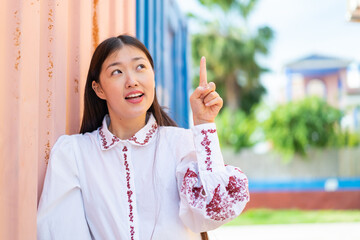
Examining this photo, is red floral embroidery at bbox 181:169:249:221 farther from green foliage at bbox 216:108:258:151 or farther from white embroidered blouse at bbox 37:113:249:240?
green foliage at bbox 216:108:258:151

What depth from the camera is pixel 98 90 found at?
1.89 m

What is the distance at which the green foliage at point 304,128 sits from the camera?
15.0 m

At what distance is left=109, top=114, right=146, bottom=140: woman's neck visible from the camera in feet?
6.04

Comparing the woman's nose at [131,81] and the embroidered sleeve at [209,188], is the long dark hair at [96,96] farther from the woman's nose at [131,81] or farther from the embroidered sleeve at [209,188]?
the embroidered sleeve at [209,188]

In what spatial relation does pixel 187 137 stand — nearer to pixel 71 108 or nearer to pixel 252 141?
pixel 71 108

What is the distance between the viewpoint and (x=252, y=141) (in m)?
16.0

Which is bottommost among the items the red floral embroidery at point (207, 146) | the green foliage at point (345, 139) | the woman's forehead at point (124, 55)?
the green foliage at point (345, 139)

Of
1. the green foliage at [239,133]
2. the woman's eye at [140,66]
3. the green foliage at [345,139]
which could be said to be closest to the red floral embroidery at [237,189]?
the woman's eye at [140,66]

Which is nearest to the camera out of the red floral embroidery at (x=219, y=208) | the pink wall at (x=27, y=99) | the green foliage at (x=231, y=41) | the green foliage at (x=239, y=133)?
the pink wall at (x=27, y=99)

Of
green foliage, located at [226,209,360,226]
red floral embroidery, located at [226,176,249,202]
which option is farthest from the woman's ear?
green foliage, located at [226,209,360,226]

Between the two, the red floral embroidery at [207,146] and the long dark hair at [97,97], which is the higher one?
the long dark hair at [97,97]

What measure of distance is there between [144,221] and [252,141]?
1469 cm

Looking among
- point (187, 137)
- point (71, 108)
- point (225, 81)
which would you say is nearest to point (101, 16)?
point (71, 108)

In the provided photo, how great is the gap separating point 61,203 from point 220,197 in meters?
0.59
